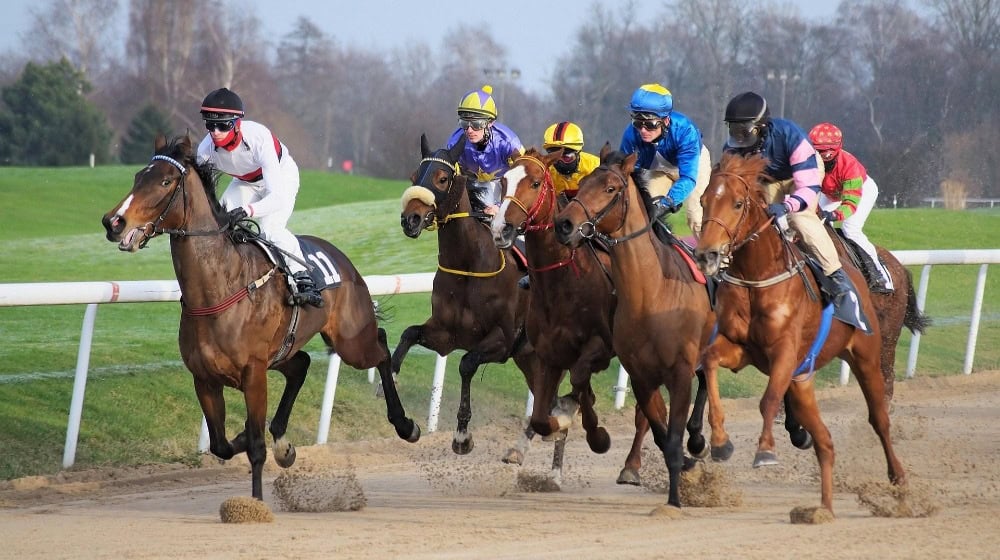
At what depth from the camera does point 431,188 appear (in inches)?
295

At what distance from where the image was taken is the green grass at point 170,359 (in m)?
8.02

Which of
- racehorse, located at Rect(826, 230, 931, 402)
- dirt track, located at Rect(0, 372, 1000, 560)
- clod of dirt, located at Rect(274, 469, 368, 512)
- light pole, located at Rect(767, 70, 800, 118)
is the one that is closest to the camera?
dirt track, located at Rect(0, 372, 1000, 560)

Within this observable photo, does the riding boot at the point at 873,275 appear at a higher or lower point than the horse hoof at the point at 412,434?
higher

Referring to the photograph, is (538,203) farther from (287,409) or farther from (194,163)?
→ (287,409)

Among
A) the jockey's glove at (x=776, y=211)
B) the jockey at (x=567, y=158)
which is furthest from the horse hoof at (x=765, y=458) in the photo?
the jockey at (x=567, y=158)

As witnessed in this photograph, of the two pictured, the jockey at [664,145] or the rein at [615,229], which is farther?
the jockey at [664,145]

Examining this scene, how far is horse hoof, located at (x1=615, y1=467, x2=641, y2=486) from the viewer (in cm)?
712

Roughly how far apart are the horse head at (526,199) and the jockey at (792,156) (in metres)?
0.96

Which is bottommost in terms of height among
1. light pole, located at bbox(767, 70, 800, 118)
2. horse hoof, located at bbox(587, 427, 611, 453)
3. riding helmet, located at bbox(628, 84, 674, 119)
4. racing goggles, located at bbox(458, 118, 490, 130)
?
horse hoof, located at bbox(587, 427, 611, 453)

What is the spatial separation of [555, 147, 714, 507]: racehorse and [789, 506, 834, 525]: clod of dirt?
59 cm

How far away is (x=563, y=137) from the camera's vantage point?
7227 millimetres

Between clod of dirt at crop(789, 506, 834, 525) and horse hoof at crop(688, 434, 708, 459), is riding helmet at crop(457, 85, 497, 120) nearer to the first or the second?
horse hoof at crop(688, 434, 708, 459)

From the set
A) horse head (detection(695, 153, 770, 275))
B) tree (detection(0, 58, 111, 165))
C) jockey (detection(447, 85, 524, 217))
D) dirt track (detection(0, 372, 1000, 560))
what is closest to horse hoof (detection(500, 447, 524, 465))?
dirt track (detection(0, 372, 1000, 560))

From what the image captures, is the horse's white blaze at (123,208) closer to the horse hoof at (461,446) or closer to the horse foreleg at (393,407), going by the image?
the horse foreleg at (393,407)
